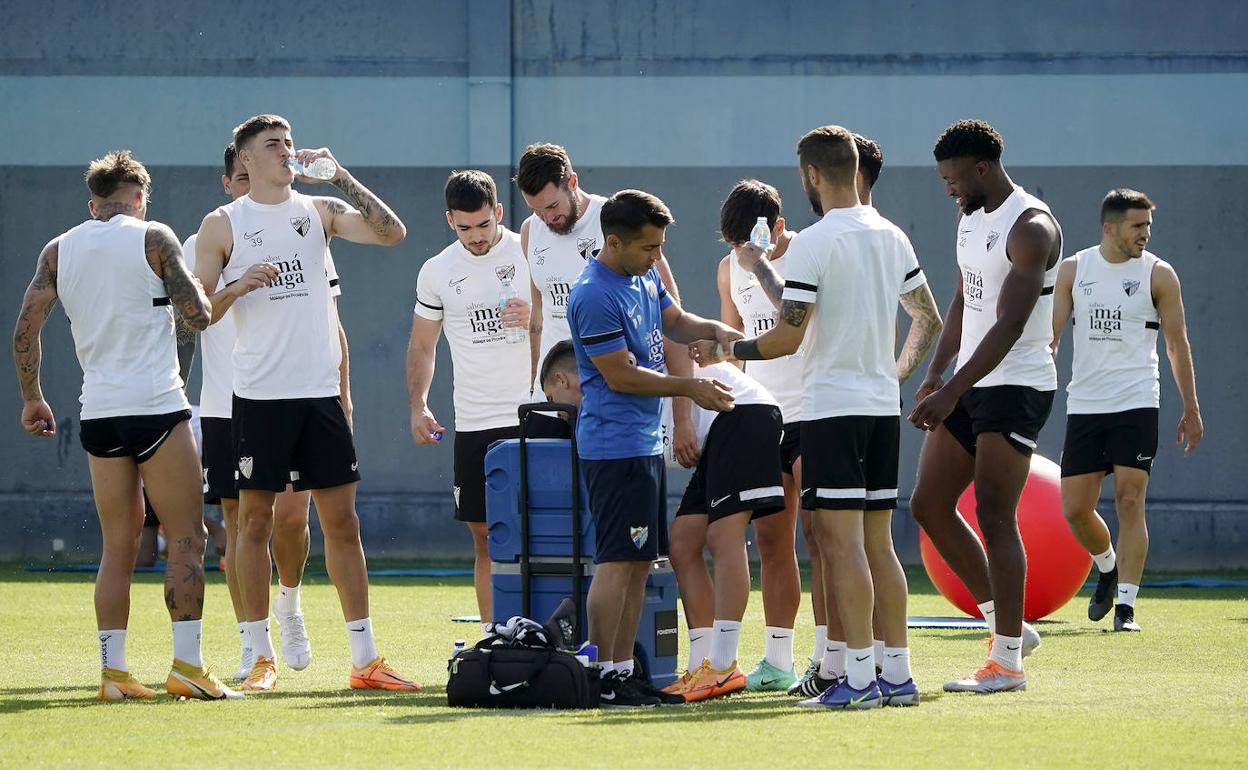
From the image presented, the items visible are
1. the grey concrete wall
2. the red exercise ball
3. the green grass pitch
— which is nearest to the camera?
the green grass pitch

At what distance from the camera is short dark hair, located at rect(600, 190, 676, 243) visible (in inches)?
253

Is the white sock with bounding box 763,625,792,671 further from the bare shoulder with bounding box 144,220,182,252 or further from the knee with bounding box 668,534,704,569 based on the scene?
the bare shoulder with bounding box 144,220,182,252

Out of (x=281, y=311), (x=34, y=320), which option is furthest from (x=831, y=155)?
(x=34, y=320)

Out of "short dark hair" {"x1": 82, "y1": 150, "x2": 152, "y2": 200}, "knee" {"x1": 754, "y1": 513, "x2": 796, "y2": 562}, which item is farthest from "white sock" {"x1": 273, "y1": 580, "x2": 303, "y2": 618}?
"knee" {"x1": 754, "y1": 513, "x2": 796, "y2": 562}

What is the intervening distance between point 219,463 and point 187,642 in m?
1.66

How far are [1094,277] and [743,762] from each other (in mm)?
6079

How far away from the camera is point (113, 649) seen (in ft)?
23.3

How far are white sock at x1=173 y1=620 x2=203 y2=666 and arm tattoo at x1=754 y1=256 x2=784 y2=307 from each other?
265cm

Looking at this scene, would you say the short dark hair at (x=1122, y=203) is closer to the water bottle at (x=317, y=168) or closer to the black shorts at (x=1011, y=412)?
the black shorts at (x=1011, y=412)

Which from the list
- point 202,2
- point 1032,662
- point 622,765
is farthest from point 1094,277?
point 202,2

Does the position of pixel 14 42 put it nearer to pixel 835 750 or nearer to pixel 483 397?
pixel 483 397

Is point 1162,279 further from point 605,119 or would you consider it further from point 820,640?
point 605,119

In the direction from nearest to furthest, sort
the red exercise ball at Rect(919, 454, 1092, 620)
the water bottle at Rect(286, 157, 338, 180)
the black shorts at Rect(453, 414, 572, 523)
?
the water bottle at Rect(286, 157, 338, 180) → the black shorts at Rect(453, 414, 572, 523) → the red exercise ball at Rect(919, 454, 1092, 620)

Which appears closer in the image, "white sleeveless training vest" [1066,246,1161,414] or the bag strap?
the bag strap
